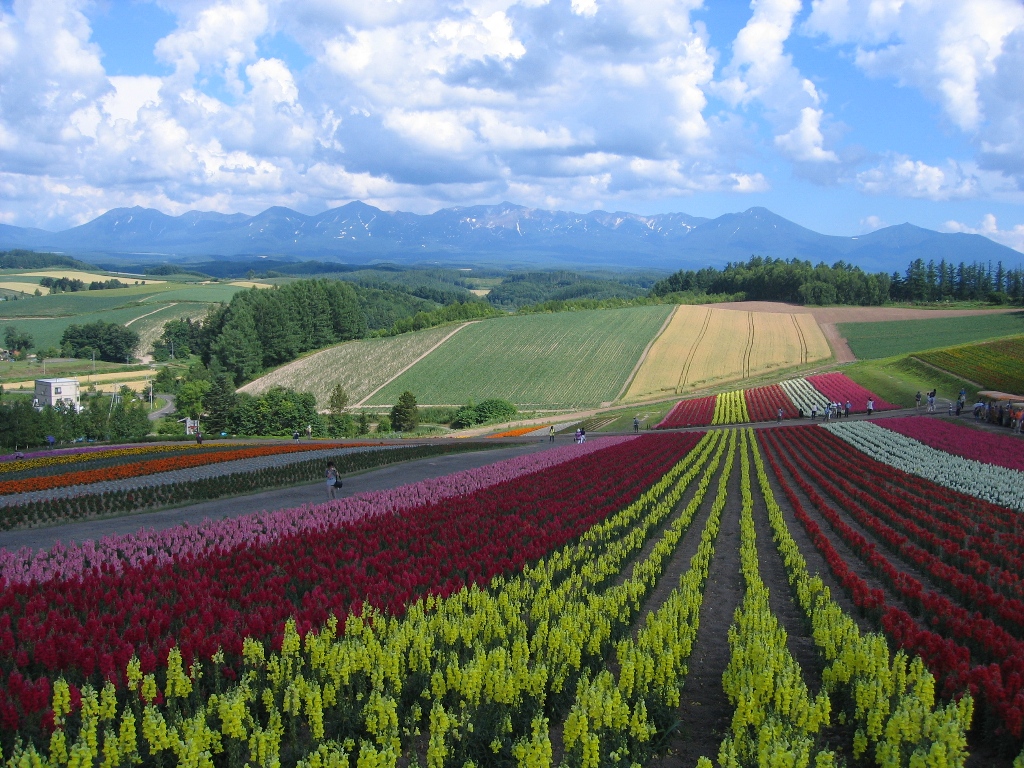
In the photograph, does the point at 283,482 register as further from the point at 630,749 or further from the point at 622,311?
the point at 622,311

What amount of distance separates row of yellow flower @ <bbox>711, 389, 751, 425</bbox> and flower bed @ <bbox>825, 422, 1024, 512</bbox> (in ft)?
43.5

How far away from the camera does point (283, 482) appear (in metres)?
26.7

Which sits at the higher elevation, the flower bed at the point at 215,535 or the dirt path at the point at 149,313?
the dirt path at the point at 149,313

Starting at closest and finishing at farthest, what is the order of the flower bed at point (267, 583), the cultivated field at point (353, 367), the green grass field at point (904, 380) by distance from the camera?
the flower bed at point (267, 583) → the green grass field at point (904, 380) → the cultivated field at point (353, 367)

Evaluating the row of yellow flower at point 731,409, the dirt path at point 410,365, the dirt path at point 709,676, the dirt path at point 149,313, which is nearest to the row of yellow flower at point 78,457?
the dirt path at point 709,676

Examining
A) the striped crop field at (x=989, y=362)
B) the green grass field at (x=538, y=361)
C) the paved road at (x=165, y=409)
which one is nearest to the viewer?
the striped crop field at (x=989, y=362)

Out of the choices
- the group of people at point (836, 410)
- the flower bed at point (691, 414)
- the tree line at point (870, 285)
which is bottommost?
the flower bed at point (691, 414)

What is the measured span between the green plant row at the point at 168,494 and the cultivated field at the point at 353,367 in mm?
53831

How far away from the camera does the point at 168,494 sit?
2330 centimetres

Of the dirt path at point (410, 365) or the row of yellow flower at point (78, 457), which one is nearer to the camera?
the row of yellow flower at point (78, 457)

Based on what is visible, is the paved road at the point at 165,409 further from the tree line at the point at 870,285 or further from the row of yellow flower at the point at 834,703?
the tree line at the point at 870,285

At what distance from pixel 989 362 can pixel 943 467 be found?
41202 mm

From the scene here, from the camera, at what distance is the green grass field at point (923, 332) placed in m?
81.8

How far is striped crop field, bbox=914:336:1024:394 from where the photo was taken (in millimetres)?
53375
